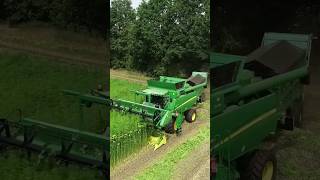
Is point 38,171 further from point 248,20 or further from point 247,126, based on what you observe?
point 248,20

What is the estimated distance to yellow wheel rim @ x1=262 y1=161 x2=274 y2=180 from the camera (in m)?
4.71

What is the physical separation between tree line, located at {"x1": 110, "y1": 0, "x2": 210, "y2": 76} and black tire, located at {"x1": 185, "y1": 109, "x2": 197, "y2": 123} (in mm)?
1147

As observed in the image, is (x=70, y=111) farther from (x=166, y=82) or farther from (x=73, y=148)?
(x=166, y=82)

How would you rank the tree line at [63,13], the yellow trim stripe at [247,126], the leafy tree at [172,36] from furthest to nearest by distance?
the yellow trim stripe at [247,126]
the tree line at [63,13]
the leafy tree at [172,36]

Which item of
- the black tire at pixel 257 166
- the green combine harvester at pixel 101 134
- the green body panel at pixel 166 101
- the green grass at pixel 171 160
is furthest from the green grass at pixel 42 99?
the black tire at pixel 257 166

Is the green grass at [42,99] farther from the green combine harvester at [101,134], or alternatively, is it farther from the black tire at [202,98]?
the black tire at [202,98]

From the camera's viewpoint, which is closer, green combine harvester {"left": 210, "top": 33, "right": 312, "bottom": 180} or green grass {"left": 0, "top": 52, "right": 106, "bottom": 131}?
green combine harvester {"left": 210, "top": 33, "right": 312, "bottom": 180}

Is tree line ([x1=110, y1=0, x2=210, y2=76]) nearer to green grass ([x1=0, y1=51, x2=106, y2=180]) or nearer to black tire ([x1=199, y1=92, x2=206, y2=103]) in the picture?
green grass ([x1=0, y1=51, x2=106, y2=180])

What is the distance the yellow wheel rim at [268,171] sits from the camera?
4.71 m

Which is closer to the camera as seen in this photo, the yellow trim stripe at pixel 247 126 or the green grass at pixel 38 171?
the yellow trim stripe at pixel 247 126

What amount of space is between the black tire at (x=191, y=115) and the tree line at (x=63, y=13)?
5.22ft

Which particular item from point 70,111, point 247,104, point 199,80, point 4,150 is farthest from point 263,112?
point 4,150

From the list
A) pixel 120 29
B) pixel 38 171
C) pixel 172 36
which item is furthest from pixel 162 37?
pixel 38 171

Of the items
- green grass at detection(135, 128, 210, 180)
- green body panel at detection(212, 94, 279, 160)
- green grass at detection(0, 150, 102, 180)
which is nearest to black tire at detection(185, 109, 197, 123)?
green grass at detection(135, 128, 210, 180)
